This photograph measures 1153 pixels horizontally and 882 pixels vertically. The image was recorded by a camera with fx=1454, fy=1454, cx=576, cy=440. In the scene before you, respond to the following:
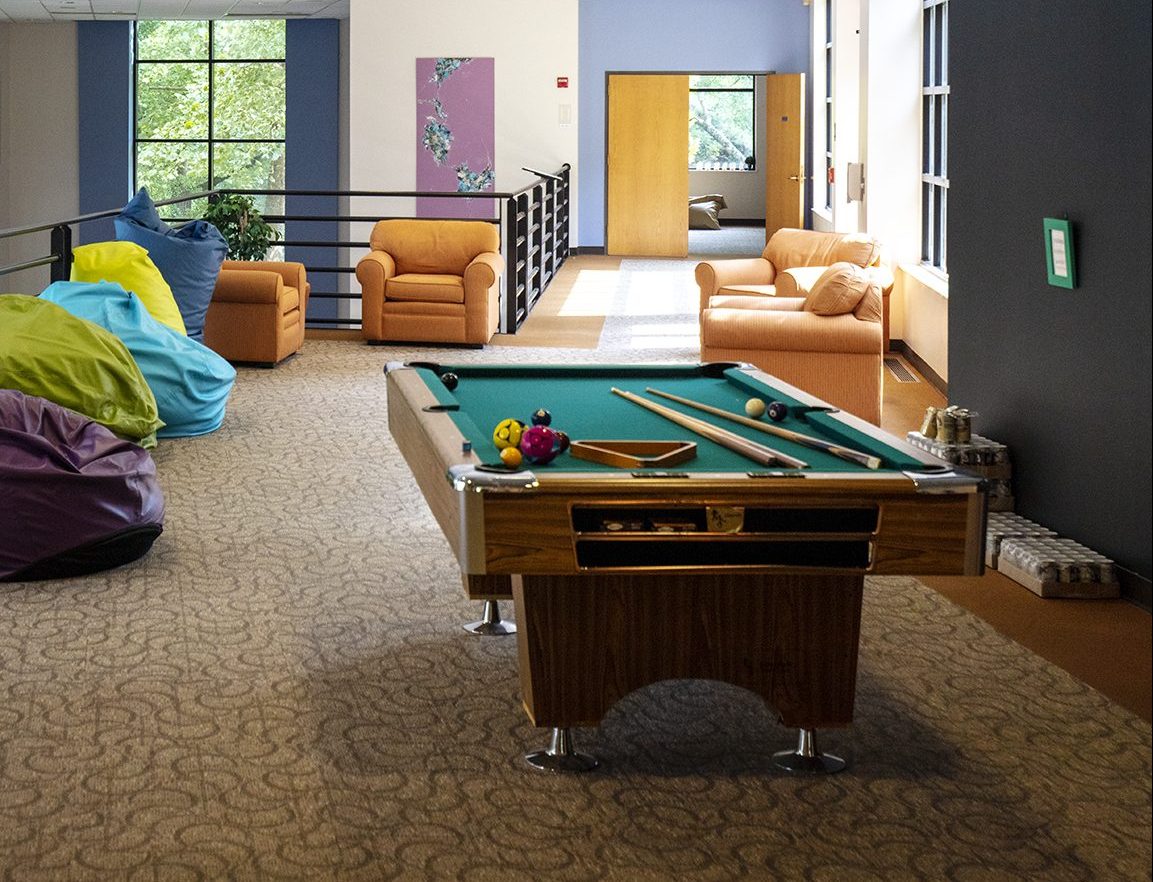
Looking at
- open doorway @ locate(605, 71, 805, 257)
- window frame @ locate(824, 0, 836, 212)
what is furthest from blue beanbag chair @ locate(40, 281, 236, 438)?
open doorway @ locate(605, 71, 805, 257)

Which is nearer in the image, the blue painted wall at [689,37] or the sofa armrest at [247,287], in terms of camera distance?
the sofa armrest at [247,287]

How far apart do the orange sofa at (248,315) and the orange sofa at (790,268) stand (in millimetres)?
2686

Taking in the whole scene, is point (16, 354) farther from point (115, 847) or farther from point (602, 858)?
point (602, 858)

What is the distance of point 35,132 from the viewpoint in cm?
1788

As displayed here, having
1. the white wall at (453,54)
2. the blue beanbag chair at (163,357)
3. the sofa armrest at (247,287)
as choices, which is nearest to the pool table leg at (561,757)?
the blue beanbag chair at (163,357)

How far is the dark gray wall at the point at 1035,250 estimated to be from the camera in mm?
3738

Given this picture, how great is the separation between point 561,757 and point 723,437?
81cm

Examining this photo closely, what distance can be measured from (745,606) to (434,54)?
1357 cm

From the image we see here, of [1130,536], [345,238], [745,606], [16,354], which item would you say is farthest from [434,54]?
[1130,536]

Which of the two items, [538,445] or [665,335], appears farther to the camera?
[665,335]

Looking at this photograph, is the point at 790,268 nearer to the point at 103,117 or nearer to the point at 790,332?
the point at 790,332

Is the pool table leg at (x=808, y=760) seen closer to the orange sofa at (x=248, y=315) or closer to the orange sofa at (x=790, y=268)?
the orange sofa at (x=790, y=268)

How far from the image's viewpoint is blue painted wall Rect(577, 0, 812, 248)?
17.4 meters

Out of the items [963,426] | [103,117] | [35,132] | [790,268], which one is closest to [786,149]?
[103,117]
